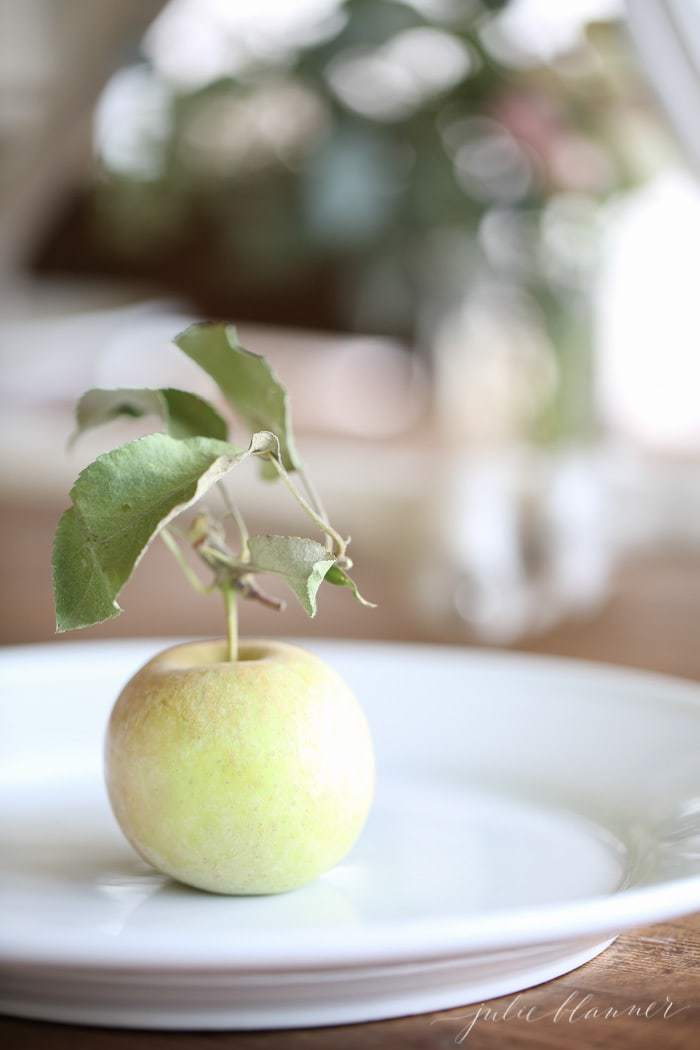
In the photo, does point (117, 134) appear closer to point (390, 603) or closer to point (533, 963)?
point (390, 603)

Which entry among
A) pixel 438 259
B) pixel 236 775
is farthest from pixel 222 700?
pixel 438 259

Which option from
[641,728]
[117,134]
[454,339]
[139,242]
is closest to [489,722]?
[641,728]

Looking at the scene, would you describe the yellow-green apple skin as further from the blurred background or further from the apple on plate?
the blurred background

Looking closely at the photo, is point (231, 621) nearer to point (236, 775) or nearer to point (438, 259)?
point (236, 775)

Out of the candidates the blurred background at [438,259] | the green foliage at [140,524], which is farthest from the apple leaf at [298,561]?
the blurred background at [438,259]

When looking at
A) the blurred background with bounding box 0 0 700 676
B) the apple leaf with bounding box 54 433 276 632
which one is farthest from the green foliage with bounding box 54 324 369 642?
the blurred background with bounding box 0 0 700 676

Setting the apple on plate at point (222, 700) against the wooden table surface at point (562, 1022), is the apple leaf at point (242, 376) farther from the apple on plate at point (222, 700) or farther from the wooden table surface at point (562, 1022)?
the wooden table surface at point (562, 1022)

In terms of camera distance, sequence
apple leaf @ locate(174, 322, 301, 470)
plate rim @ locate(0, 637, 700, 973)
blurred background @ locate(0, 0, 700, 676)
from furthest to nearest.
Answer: blurred background @ locate(0, 0, 700, 676)
apple leaf @ locate(174, 322, 301, 470)
plate rim @ locate(0, 637, 700, 973)
